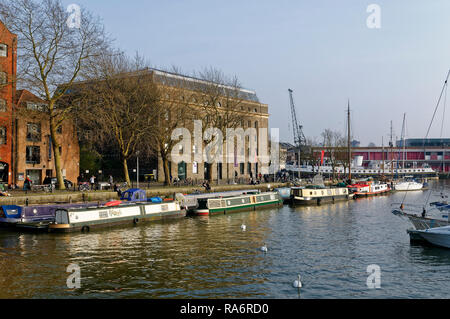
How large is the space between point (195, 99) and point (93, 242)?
4110 cm

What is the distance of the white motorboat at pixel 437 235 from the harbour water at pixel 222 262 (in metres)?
0.59

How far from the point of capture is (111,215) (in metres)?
37.2

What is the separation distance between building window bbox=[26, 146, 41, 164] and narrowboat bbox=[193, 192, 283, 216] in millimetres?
23757

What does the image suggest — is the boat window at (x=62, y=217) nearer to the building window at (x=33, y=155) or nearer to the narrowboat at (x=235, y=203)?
the narrowboat at (x=235, y=203)

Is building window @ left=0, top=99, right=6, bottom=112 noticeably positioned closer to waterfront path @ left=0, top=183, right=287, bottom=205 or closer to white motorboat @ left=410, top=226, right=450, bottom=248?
waterfront path @ left=0, top=183, right=287, bottom=205

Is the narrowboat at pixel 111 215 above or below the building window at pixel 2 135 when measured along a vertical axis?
below

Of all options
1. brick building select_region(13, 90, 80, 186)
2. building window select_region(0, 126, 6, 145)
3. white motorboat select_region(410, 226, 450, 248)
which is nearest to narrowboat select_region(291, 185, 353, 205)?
Answer: white motorboat select_region(410, 226, 450, 248)

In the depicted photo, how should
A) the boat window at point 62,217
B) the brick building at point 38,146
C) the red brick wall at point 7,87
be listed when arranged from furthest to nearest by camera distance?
the brick building at point 38,146, the red brick wall at point 7,87, the boat window at point 62,217

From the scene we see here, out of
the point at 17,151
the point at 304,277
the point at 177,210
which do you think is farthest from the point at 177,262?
the point at 17,151

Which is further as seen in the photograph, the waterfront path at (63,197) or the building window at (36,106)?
the building window at (36,106)

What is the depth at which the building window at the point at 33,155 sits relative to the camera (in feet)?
183

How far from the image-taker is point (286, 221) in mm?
42656

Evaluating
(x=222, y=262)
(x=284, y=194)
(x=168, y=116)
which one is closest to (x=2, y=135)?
(x=168, y=116)

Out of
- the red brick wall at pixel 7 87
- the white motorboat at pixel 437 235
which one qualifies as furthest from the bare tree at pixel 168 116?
the white motorboat at pixel 437 235
